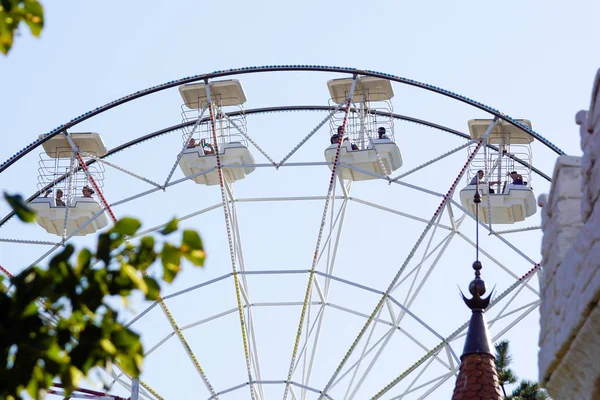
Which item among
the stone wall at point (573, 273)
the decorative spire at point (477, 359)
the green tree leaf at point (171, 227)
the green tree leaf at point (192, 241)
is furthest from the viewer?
the decorative spire at point (477, 359)

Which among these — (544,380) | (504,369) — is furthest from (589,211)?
(504,369)

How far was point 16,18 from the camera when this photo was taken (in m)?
7.32

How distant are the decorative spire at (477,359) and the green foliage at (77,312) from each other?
9125 millimetres

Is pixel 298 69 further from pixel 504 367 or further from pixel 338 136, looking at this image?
pixel 504 367

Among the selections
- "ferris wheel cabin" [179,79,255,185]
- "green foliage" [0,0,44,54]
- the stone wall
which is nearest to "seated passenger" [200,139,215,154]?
"ferris wheel cabin" [179,79,255,185]

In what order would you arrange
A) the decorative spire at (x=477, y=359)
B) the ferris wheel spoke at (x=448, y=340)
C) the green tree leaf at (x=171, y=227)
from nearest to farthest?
the green tree leaf at (x=171, y=227) < the decorative spire at (x=477, y=359) < the ferris wheel spoke at (x=448, y=340)

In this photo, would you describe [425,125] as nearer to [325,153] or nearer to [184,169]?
[325,153]

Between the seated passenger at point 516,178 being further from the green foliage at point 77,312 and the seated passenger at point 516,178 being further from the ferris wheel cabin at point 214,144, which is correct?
the green foliage at point 77,312

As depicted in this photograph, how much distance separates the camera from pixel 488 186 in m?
30.0

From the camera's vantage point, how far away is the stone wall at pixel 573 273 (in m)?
10.1

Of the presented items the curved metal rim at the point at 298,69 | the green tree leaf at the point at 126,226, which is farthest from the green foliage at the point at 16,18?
the curved metal rim at the point at 298,69

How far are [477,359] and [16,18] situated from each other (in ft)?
33.2

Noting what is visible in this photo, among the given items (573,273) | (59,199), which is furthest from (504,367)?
(573,273)

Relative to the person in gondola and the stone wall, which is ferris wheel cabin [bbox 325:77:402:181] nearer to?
the person in gondola
